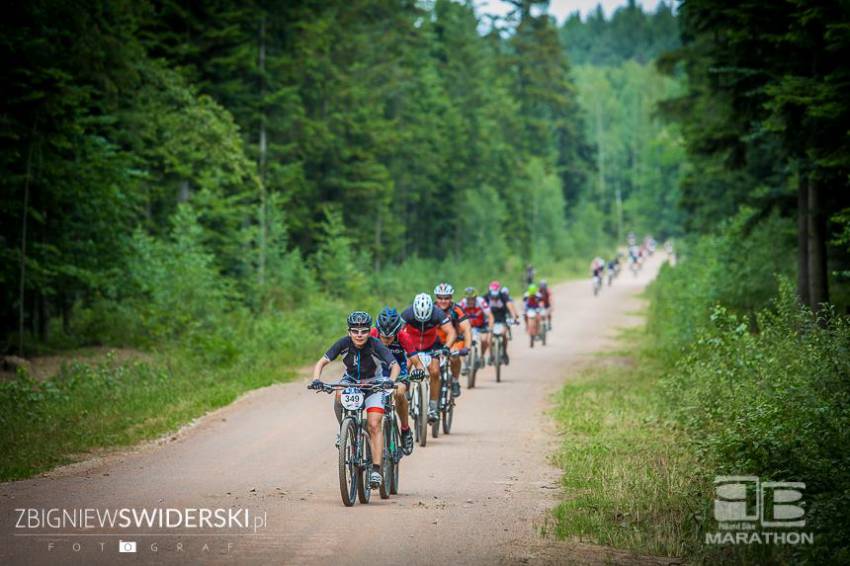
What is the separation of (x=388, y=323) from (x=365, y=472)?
285 centimetres

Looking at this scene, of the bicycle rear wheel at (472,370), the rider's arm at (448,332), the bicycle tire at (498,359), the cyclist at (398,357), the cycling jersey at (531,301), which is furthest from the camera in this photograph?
the cycling jersey at (531,301)

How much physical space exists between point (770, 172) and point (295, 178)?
18797mm

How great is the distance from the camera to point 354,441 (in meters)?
10.7

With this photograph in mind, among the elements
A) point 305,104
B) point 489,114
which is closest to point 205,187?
point 305,104

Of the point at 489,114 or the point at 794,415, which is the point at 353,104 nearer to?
the point at 489,114

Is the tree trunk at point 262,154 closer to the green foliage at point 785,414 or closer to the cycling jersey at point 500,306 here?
the cycling jersey at point 500,306

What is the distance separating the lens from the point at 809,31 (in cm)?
1731

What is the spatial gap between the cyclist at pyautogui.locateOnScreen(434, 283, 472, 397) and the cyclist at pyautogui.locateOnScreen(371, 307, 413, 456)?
3.45 meters

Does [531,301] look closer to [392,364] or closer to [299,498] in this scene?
[392,364]

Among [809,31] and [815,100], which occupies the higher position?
[809,31]

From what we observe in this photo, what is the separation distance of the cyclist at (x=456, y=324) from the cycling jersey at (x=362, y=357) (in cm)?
572

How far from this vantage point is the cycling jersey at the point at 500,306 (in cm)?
2441

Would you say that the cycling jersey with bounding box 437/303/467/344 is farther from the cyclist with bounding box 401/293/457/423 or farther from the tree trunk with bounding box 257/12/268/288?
the tree trunk with bounding box 257/12/268/288

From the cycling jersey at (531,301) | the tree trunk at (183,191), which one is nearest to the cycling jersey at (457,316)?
the cycling jersey at (531,301)
